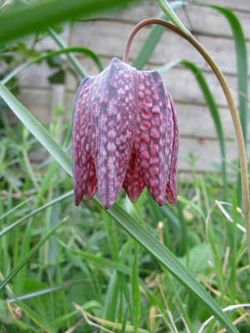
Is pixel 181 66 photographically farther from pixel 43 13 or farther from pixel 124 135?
pixel 43 13

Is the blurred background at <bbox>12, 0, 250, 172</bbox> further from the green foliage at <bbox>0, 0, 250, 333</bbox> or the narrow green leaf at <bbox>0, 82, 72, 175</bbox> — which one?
the narrow green leaf at <bbox>0, 82, 72, 175</bbox>

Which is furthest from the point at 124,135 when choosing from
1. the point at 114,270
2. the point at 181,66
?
the point at 181,66

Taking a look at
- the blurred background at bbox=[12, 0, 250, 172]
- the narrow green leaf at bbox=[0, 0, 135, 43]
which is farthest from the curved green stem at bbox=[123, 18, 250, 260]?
the blurred background at bbox=[12, 0, 250, 172]

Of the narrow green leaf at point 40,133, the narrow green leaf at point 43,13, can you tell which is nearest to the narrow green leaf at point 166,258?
the narrow green leaf at point 40,133

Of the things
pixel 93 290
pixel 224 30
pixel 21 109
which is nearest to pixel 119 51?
pixel 224 30

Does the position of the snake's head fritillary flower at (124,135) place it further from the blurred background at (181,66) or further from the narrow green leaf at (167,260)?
the blurred background at (181,66)

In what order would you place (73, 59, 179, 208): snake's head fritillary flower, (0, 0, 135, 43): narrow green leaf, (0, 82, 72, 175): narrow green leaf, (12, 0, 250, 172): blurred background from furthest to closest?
(12, 0, 250, 172): blurred background → (0, 82, 72, 175): narrow green leaf → (73, 59, 179, 208): snake's head fritillary flower → (0, 0, 135, 43): narrow green leaf
